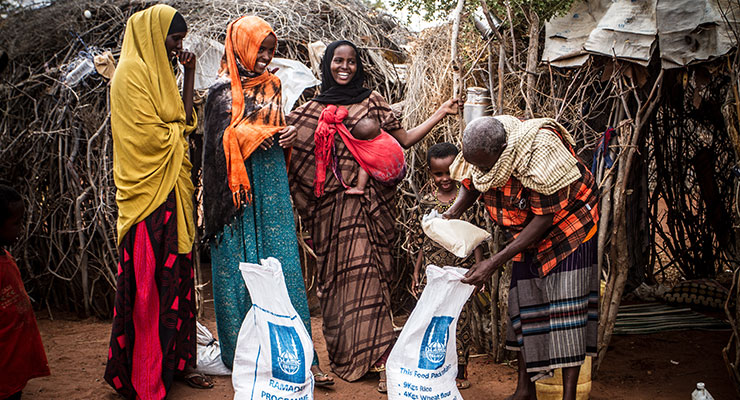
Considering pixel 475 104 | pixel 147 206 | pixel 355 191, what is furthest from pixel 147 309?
pixel 475 104

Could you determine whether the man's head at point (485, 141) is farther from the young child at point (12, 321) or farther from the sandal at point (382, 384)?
the young child at point (12, 321)

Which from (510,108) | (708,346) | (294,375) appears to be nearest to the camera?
(294,375)

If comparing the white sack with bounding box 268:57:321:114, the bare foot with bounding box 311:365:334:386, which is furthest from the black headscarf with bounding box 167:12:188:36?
the bare foot with bounding box 311:365:334:386

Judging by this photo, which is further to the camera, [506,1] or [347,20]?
[347,20]

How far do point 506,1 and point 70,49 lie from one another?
3941mm

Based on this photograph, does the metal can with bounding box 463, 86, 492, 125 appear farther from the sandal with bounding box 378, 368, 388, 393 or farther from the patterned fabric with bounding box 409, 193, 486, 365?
the sandal with bounding box 378, 368, 388, 393

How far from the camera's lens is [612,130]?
364 cm

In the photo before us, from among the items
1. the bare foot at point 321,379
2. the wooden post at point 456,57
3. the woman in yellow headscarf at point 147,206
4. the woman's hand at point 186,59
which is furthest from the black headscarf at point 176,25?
the bare foot at point 321,379

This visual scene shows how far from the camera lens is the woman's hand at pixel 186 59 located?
3.57m

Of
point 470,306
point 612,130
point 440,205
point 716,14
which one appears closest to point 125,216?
point 440,205

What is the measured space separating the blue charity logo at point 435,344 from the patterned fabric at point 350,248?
0.97 m

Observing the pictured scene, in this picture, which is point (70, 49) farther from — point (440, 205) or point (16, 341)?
point (440, 205)

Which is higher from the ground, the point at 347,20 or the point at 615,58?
the point at 347,20

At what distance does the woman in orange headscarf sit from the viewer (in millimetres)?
3568
